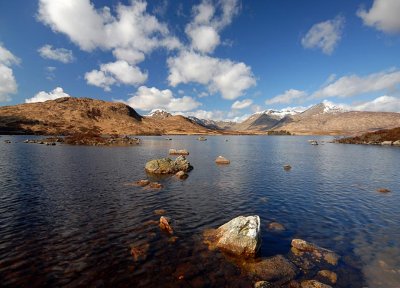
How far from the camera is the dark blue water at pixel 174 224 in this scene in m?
17.3

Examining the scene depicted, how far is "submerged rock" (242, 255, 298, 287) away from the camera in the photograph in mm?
17234

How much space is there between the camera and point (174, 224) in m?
25.7

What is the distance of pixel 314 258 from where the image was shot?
64.4 feet

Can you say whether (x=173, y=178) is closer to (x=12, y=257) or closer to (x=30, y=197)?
(x=30, y=197)

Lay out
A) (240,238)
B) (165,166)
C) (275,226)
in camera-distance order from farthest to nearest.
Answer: (165,166)
(275,226)
(240,238)

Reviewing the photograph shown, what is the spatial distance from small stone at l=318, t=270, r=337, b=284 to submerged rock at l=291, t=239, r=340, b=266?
147 cm

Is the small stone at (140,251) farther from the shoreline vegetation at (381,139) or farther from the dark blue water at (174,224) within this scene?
the shoreline vegetation at (381,139)

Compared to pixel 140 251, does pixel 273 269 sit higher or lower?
lower

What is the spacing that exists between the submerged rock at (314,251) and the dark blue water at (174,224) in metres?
0.68

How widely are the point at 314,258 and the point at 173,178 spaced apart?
103ft

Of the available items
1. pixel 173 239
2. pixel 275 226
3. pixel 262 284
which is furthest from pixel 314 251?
pixel 173 239

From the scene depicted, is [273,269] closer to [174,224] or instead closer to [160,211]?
[174,224]

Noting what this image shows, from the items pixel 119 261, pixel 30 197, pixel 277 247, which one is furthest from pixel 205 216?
pixel 30 197

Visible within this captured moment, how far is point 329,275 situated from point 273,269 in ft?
11.5
